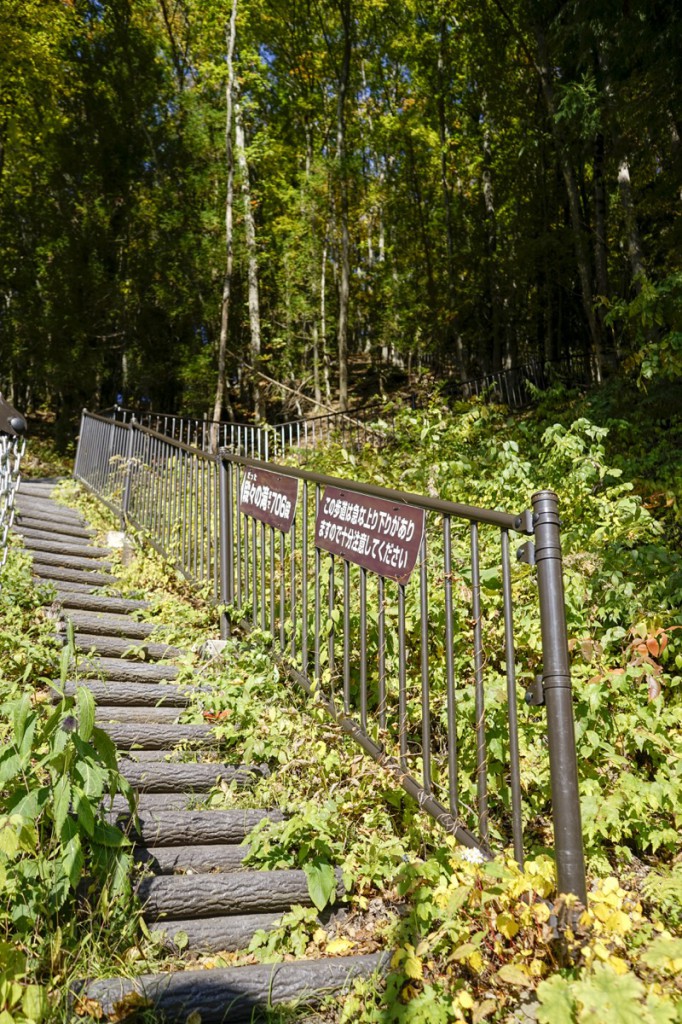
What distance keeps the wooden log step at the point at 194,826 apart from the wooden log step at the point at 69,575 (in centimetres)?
339

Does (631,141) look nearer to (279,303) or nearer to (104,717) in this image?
(104,717)

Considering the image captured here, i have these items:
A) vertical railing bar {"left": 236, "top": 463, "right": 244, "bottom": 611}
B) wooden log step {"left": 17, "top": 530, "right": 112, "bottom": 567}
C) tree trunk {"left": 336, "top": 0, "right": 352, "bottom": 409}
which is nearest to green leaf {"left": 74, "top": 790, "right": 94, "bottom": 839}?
vertical railing bar {"left": 236, "top": 463, "right": 244, "bottom": 611}

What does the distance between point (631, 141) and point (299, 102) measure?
15413 mm

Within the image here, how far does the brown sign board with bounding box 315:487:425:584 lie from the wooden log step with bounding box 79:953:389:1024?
1.39 m

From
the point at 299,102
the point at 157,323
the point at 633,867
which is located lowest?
the point at 633,867

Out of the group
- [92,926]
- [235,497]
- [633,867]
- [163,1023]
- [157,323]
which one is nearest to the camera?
[163,1023]

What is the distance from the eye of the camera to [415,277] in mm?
21844

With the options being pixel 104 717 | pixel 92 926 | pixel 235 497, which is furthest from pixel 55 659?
pixel 92 926

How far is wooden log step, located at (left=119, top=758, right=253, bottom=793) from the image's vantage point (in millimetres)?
3043

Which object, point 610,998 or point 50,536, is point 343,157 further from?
point 610,998

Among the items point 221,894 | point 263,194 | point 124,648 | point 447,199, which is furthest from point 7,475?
point 263,194

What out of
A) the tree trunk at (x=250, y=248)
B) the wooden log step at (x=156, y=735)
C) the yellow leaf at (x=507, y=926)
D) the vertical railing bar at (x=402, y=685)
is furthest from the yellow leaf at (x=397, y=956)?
the tree trunk at (x=250, y=248)

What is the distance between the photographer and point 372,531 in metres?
3.03

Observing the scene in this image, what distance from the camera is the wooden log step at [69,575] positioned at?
570 cm
